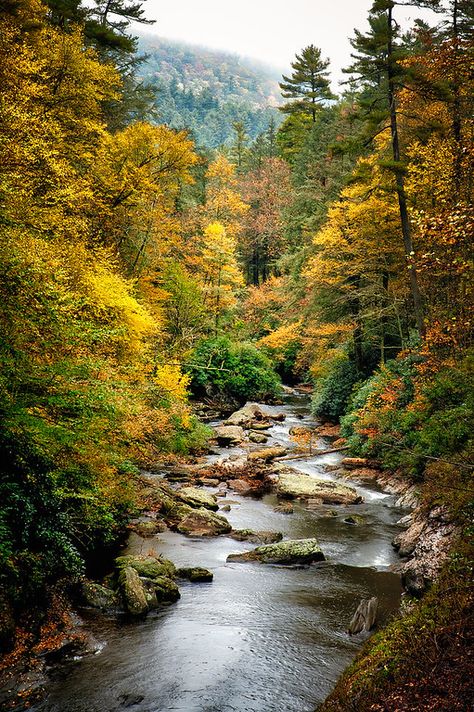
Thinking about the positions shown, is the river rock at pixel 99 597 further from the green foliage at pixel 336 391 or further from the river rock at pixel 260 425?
the green foliage at pixel 336 391

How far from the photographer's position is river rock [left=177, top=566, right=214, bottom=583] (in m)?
8.77

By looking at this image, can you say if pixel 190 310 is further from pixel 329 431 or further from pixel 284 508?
pixel 284 508

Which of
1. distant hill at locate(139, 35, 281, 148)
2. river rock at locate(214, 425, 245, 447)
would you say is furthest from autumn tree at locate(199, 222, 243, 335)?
distant hill at locate(139, 35, 281, 148)

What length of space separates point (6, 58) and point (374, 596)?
14745mm

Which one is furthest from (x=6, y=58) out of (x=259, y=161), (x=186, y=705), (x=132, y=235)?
(x=259, y=161)

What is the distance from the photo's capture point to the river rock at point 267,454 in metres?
17.1

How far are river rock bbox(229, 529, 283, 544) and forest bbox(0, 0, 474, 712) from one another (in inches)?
108

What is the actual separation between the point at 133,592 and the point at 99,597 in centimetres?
60

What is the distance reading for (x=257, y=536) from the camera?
10.9 meters

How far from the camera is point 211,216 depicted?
35.4m

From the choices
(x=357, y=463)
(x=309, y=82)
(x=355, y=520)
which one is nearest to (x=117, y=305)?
(x=355, y=520)

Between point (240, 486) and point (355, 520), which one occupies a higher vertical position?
point (355, 520)

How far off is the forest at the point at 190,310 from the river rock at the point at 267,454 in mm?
2272

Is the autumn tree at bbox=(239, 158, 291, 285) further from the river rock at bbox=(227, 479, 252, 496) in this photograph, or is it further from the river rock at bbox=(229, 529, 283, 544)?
the river rock at bbox=(229, 529, 283, 544)
